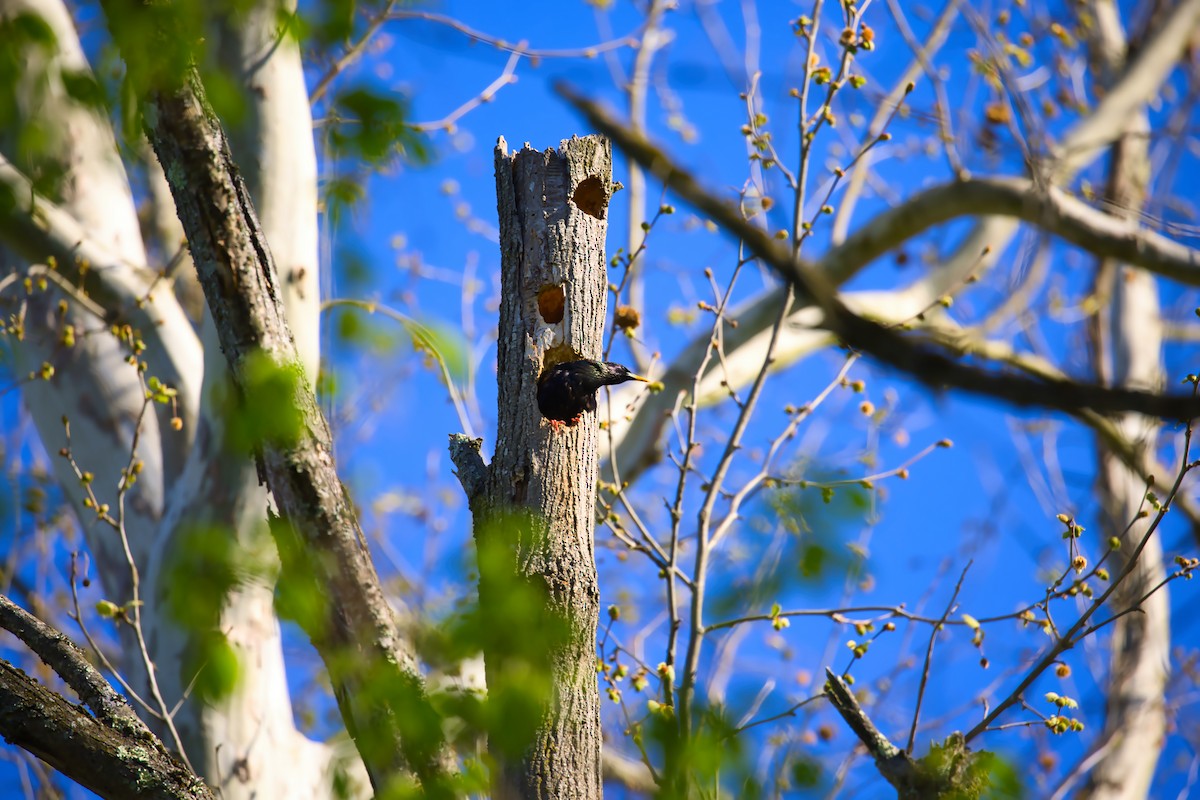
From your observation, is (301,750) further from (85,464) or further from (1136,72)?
(1136,72)

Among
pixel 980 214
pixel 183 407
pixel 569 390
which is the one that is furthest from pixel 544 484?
pixel 980 214

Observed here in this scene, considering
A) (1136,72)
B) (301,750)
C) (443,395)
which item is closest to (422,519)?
(443,395)

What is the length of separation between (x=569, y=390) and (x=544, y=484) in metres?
0.20

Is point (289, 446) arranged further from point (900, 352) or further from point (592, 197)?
point (900, 352)

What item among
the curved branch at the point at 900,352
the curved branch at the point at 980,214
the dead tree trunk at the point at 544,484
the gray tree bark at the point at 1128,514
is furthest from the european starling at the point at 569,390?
the gray tree bark at the point at 1128,514

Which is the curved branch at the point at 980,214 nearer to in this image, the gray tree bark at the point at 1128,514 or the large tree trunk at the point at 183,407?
the gray tree bark at the point at 1128,514

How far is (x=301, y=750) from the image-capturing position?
3.36m

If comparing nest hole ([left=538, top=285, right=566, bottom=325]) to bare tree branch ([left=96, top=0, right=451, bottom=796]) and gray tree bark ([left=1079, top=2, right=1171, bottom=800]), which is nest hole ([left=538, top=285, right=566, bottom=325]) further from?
gray tree bark ([left=1079, top=2, right=1171, bottom=800])

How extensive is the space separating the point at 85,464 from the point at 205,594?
2176mm

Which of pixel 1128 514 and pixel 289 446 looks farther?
pixel 1128 514

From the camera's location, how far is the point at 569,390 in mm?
2080

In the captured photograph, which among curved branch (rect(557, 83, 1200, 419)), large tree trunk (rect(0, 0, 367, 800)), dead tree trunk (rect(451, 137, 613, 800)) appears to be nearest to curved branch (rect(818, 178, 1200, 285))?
dead tree trunk (rect(451, 137, 613, 800))

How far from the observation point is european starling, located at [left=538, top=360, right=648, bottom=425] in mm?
2080

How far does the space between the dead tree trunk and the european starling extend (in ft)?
0.08
